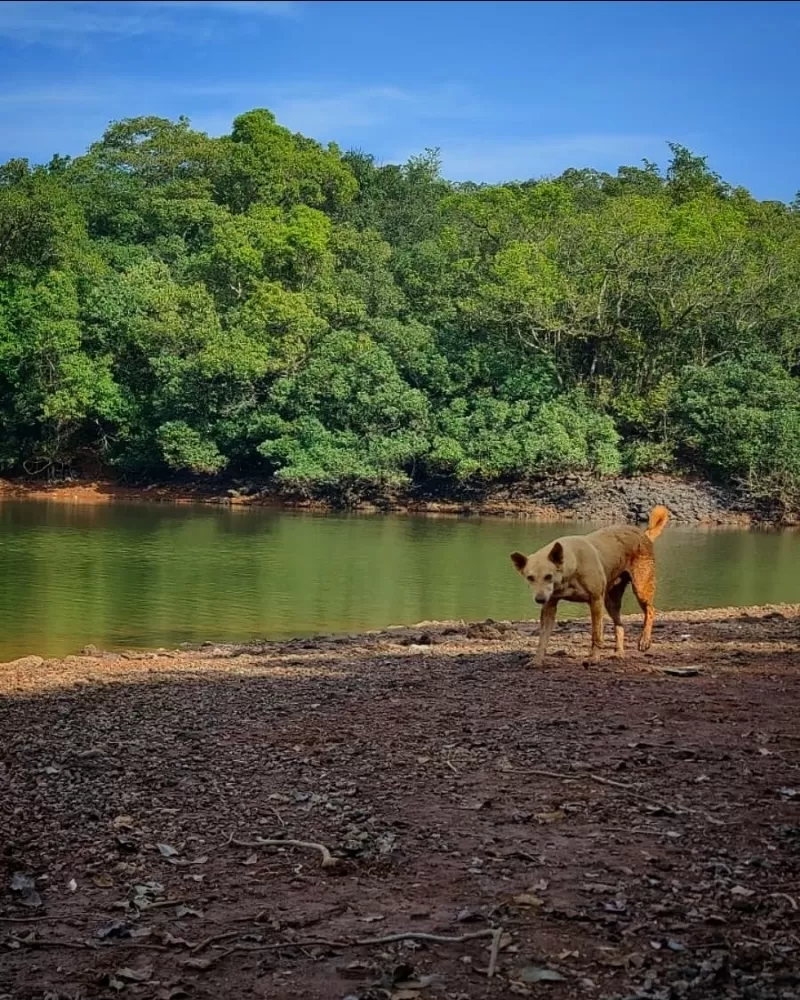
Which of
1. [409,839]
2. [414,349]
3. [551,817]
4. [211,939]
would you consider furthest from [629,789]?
[414,349]

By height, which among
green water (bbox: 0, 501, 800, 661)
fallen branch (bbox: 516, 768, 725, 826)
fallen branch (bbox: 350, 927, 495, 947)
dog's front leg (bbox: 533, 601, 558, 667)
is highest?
dog's front leg (bbox: 533, 601, 558, 667)

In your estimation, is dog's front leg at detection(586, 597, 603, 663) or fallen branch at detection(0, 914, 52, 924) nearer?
fallen branch at detection(0, 914, 52, 924)

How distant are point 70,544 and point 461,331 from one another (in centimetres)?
2281

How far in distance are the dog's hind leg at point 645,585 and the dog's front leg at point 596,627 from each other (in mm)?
734

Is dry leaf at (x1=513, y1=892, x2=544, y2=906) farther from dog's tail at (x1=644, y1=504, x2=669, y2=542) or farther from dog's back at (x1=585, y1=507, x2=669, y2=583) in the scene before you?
dog's tail at (x1=644, y1=504, x2=669, y2=542)

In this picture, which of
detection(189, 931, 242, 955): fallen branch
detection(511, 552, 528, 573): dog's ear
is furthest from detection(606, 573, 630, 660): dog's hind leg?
detection(189, 931, 242, 955): fallen branch

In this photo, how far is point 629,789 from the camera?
6.31m

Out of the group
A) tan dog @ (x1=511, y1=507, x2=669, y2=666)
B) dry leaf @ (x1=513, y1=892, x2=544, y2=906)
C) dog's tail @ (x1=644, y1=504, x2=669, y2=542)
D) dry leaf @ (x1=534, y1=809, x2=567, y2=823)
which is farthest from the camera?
dog's tail @ (x1=644, y1=504, x2=669, y2=542)

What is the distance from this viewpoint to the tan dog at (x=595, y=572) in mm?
10164

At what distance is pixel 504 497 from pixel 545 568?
3379 cm

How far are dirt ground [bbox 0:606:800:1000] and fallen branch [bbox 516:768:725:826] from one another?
2 cm

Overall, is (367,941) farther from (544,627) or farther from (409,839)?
(544,627)

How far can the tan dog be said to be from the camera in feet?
33.3

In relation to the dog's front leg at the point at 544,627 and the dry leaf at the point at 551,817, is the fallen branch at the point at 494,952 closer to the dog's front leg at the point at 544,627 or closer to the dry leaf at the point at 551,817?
the dry leaf at the point at 551,817
